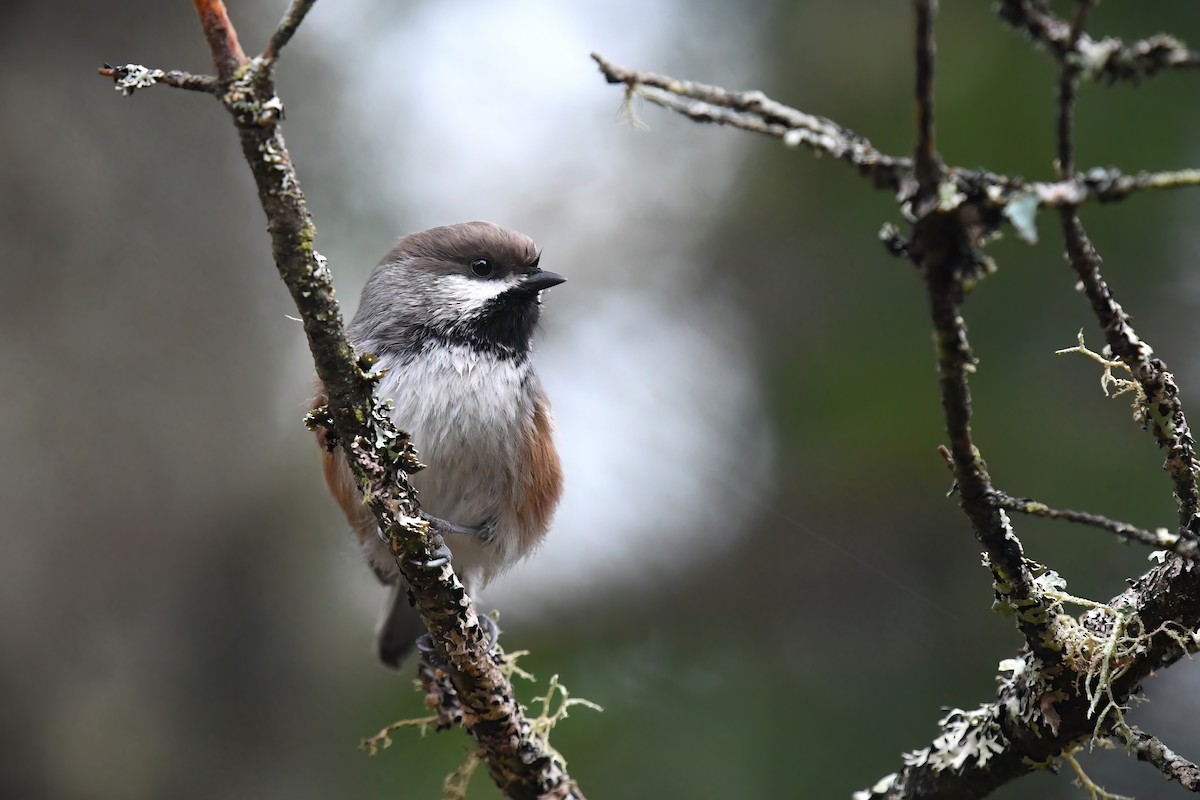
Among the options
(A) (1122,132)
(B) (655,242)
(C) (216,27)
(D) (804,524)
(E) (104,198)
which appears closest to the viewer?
(C) (216,27)

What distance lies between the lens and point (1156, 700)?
360 cm

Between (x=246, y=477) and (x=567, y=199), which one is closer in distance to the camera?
(x=246, y=477)

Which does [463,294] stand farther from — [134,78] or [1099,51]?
[1099,51]

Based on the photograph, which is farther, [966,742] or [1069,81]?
[966,742]

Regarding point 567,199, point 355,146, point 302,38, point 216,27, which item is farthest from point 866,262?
Result: point 216,27

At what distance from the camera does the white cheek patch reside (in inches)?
126

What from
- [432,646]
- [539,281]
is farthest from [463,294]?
[432,646]

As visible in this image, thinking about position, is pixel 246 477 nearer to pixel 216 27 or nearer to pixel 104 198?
pixel 104 198

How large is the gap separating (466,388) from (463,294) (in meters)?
0.38

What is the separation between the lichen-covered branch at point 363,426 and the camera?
5.08ft

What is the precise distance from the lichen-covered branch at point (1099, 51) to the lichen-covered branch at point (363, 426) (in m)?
0.91

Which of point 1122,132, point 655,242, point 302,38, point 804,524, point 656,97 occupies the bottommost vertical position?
point 656,97

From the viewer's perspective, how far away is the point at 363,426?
1941 mm

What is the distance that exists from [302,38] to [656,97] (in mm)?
3656
